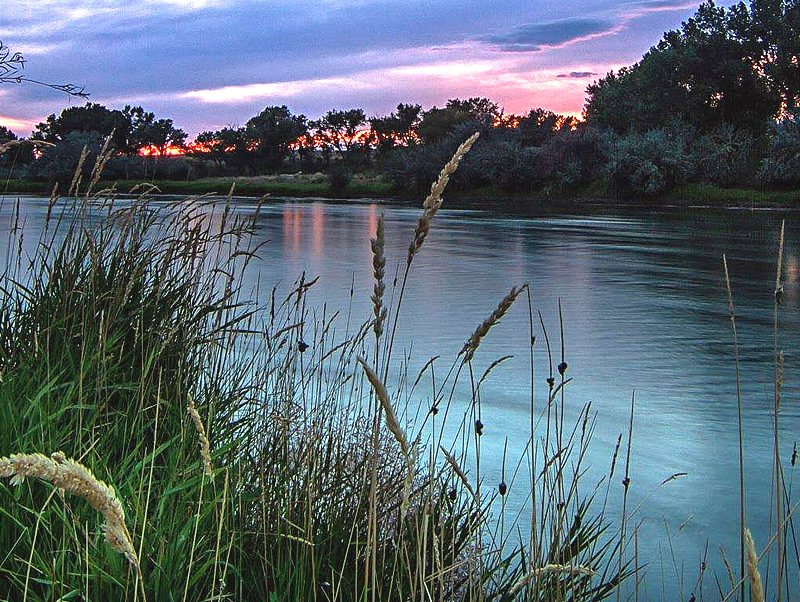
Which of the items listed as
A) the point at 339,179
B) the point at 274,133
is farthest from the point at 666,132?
the point at 274,133

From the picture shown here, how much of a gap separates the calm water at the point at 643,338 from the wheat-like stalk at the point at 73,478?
1.75 metres

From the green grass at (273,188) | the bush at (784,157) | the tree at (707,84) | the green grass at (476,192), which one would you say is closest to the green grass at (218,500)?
the green grass at (476,192)

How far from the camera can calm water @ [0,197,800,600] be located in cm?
450

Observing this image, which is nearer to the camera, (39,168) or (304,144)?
(39,168)

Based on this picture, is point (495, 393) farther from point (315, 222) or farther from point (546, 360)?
point (315, 222)

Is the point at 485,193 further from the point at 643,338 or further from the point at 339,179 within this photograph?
the point at 643,338

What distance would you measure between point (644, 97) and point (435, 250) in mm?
35842

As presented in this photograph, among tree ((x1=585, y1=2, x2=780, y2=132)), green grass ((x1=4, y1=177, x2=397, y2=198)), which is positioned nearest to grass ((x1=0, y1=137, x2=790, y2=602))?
tree ((x1=585, y1=2, x2=780, y2=132))

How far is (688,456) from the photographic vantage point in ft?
17.0

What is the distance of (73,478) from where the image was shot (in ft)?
2.85

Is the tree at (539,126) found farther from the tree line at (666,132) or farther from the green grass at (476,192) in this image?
the green grass at (476,192)

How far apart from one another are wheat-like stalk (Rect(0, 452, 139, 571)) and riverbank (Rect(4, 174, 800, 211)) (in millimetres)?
21629

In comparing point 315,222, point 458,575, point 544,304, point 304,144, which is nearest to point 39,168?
point 304,144

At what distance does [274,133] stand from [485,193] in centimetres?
2584
